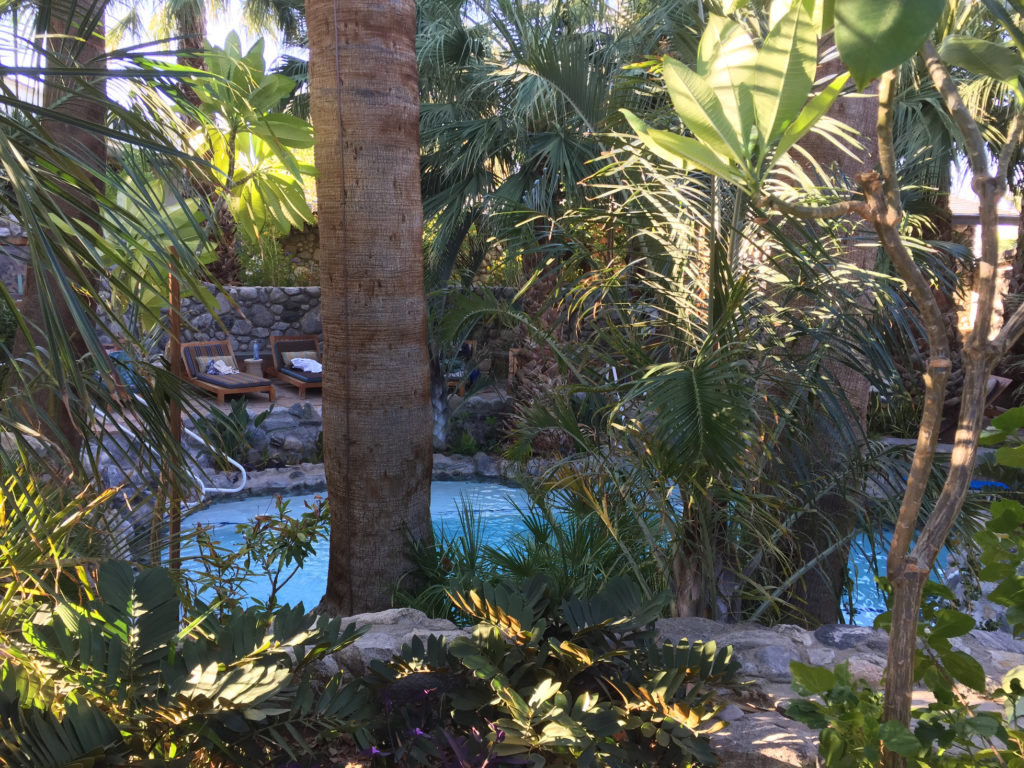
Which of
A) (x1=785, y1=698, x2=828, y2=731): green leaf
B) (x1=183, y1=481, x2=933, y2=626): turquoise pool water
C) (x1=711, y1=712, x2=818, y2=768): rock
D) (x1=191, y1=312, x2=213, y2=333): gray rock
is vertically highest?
(x1=191, y1=312, x2=213, y2=333): gray rock

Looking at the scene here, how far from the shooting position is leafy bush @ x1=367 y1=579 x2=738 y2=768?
1.60 meters

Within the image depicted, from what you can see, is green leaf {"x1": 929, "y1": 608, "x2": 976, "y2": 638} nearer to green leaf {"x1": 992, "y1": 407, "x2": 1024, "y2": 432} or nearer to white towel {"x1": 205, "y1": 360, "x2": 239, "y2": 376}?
green leaf {"x1": 992, "y1": 407, "x2": 1024, "y2": 432}

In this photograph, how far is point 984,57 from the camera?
1164mm

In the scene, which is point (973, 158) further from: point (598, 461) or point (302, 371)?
point (302, 371)

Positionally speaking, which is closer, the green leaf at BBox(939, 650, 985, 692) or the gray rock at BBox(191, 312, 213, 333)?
the green leaf at BBox(939, 650, 985, 692)

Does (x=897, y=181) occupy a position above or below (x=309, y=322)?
above

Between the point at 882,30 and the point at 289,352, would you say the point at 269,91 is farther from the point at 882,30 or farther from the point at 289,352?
the point at 289,352

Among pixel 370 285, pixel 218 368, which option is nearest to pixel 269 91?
pixel 370 285

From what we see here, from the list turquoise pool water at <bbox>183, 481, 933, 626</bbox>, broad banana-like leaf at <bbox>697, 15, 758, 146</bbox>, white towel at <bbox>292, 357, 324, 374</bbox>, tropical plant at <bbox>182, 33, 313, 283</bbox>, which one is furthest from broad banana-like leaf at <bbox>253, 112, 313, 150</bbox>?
white towel at <bbox>292, 357, 324, 374</bbox>

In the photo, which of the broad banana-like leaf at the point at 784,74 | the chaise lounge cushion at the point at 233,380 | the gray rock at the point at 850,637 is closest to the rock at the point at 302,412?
the chaise lounge cushion at the point at 233,380

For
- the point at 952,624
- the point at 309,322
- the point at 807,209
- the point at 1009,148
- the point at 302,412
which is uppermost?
the point at 1009,148

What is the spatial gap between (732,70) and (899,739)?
1104 mm

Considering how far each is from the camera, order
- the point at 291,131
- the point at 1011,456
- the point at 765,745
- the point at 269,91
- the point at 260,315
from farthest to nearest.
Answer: the point at 260,315 < the point at 291,131 < the point at 269,91 < the point at 765,745 < the point at 1011,456

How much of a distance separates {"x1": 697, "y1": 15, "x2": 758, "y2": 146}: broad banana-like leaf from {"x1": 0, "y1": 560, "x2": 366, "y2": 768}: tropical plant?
1.29 m
